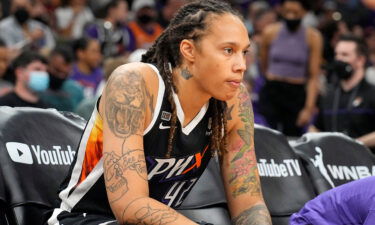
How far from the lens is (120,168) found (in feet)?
10.6

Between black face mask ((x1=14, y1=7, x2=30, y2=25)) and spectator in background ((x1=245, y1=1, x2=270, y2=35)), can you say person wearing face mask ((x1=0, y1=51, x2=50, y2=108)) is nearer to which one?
black face mask ((x1=14, y1=7, x2=30, y2=25))

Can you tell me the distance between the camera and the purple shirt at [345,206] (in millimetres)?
3348

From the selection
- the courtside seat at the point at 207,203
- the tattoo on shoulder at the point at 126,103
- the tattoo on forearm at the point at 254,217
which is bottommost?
the courtside seat at the point at 207,203

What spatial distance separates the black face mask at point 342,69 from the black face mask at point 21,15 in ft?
14.5

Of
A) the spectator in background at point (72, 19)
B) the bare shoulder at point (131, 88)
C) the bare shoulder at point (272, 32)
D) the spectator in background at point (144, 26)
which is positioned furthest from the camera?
the spectator in background at point (72, 19)

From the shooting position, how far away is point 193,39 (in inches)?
134

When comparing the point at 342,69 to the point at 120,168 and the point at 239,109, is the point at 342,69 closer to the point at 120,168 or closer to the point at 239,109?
the point at 239,109

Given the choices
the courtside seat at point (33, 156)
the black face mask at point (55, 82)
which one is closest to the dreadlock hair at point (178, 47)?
the courtside seat at point (33, 156)

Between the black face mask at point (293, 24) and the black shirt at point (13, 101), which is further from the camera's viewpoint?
the black face mask at point (293, 24)

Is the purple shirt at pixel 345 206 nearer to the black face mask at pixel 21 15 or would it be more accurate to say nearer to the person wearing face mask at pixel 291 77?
the person wearing face mask at pixel 291 77

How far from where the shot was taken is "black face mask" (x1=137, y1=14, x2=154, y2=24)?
10.9 metres

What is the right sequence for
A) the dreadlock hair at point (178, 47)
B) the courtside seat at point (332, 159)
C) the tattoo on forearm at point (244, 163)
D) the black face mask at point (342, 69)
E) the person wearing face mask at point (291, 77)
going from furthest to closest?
the person wearing face mask at point (291, 77)
the black face mask at point (342, 69)
the courtside seat at point (332, 159)
the tattoo on forearm at point (244, 163)
the dreadlock hair at point (178, 47)

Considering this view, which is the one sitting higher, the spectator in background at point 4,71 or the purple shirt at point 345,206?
the purple shirt at point 345,206

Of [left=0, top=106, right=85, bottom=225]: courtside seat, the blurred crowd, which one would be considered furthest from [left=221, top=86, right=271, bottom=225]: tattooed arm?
the blurred crowd
